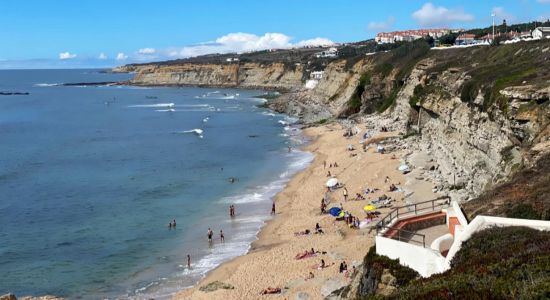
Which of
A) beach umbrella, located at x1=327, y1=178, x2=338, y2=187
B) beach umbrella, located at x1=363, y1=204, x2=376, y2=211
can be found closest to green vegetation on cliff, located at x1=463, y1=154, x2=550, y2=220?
beach umbrella, located at x1=363, y1=204, x2=376, y2=211

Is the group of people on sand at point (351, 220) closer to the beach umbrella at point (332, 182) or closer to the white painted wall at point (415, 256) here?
the beach umbrella at point (332, 182)

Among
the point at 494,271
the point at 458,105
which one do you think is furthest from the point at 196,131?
the point at 494,271

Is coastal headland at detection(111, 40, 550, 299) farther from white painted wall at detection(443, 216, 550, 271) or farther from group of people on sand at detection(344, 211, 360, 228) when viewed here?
white painted wall at detection(443, 216, 550, 271)

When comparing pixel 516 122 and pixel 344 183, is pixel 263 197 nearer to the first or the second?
pixel 344 183

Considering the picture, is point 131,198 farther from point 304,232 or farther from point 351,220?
point 351,220

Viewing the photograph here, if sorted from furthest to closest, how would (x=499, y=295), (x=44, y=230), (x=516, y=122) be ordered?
(x=44, y=230) → (x=516, y=122) → (x=499, y=295)

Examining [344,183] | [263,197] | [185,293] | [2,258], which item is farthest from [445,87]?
[2,258]
